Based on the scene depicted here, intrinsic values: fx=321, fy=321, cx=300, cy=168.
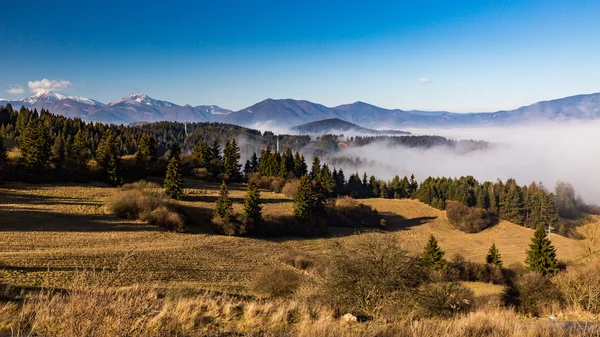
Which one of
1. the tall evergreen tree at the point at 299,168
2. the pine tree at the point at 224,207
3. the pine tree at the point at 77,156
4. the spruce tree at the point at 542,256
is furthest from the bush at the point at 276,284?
the tall evergreen tree at the point at 299,168

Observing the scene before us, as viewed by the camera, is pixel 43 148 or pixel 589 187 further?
pixel 589 187

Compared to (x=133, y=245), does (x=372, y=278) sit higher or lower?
higher

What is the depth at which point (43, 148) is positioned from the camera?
58.4 meters

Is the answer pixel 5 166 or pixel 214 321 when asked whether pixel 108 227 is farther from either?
pixel 214 321

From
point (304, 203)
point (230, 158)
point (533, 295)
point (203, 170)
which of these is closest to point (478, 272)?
point (533, 295)

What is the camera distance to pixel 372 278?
508 inches

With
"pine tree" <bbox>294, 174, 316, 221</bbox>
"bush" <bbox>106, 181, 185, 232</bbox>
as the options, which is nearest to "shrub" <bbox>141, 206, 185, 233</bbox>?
"bush" <bbox>106, 181, 185, 232</bbox>

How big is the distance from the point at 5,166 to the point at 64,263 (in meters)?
44.4

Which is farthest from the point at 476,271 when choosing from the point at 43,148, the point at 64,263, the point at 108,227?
the point at 43,148

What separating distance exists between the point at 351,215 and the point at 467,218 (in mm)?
32736

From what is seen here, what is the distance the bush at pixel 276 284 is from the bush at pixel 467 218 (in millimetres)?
77493

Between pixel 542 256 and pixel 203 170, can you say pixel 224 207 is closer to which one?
pixel 203 170

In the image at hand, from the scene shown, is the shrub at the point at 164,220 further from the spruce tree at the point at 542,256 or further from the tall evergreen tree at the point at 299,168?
the tall evergreen tree at the point at 299,168

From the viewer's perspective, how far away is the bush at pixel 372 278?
1216 centimetres
